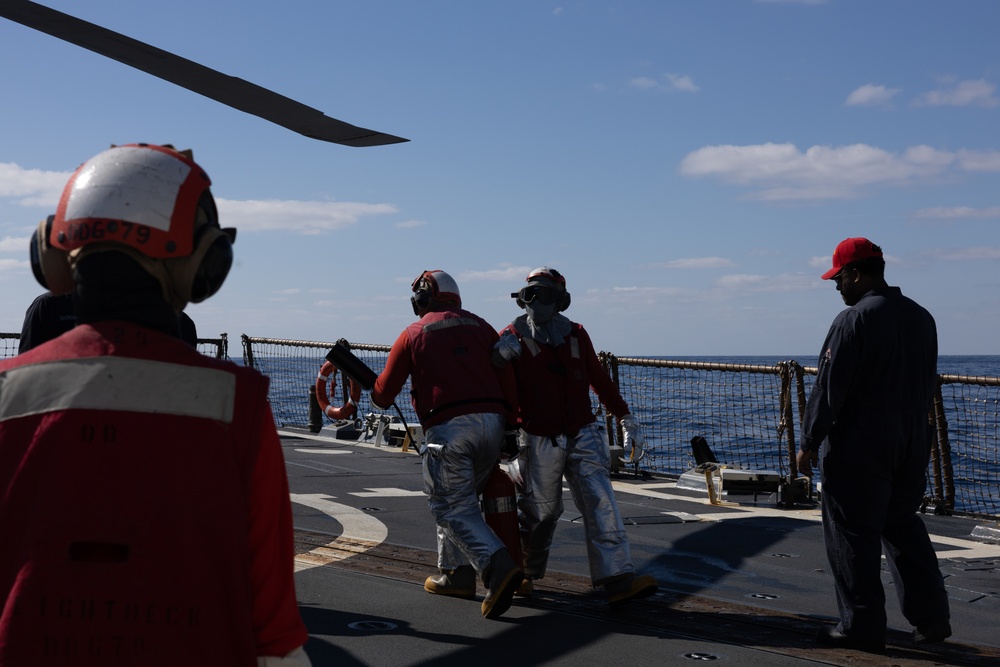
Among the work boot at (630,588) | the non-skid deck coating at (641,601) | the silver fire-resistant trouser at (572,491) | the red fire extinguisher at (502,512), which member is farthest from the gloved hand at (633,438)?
the work boot at (630,588)

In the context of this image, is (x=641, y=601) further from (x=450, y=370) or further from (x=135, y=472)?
(x=135, y=472)

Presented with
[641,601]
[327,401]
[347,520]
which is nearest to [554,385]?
[641,601]

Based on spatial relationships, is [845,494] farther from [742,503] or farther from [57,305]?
[742,503]

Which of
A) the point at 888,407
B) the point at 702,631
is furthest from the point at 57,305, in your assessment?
the point at 888,407

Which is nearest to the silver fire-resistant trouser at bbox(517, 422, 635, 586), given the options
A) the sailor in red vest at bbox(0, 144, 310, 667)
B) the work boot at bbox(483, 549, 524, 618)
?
the work boot at bbox(483, 549, 524, 618)

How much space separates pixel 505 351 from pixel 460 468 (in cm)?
72

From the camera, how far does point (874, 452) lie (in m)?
5.15

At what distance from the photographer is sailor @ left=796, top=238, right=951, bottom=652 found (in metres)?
5.14

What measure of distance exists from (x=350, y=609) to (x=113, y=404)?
164 inches

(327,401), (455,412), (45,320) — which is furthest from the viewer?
(327,401)

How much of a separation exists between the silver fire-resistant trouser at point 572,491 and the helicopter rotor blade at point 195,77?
202 centimetres

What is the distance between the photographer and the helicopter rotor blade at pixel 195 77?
5677 millimetres

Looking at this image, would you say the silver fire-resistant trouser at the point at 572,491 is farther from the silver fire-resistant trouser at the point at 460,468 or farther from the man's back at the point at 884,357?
the man's back at the point at 884,357

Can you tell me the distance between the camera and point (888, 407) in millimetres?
5191
